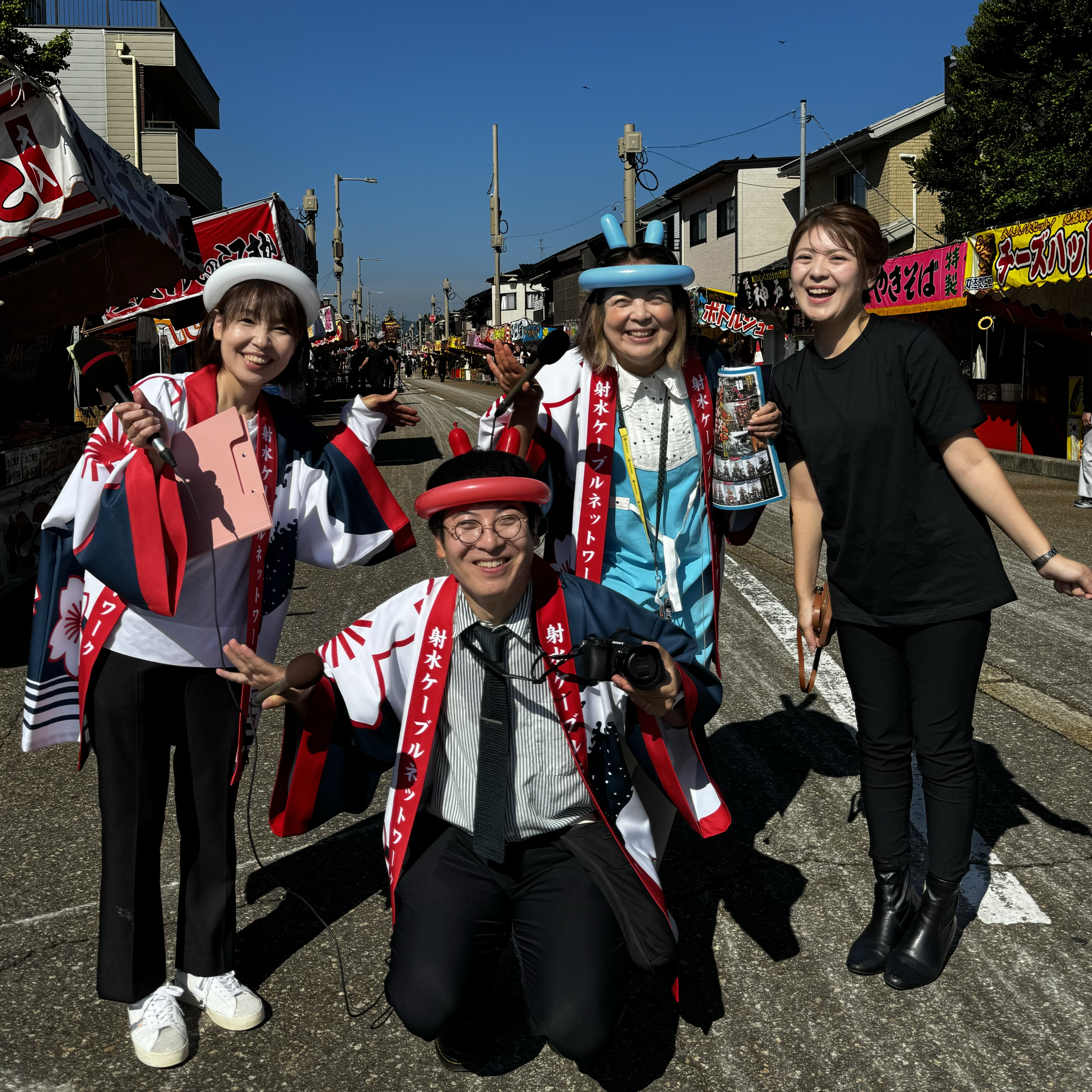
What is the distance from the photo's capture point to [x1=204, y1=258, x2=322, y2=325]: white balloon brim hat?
2.46 metres

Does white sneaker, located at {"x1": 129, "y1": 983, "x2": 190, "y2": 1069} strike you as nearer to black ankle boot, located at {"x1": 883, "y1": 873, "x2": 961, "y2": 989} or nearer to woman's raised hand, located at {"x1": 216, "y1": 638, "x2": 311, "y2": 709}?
woman's raised hand, located at {"x1": 216, "y1": 638, "x2": 311, "y2": 709}

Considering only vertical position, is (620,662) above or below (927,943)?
above

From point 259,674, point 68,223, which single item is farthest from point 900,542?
point 68,223

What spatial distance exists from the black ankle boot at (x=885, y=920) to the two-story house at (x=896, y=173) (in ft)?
79.7

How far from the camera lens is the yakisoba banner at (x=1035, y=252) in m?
11.5

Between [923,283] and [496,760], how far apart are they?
14.6 m

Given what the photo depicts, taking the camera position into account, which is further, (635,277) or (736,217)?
(736,217)

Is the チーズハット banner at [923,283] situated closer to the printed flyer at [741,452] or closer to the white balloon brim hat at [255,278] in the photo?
the printed flyer at [741,452]

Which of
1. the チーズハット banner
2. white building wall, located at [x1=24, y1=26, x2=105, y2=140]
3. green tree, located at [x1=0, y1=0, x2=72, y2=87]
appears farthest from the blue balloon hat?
white building wall, located at [x1=24, y1=26, x2=105, y2=140]

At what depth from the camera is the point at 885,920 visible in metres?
2.83

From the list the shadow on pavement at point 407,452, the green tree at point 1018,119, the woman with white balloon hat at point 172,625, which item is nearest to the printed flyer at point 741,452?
the woman with white balloon hat at point 172,625

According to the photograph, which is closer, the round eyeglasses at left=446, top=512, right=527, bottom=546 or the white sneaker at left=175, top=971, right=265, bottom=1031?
the round eyeglasses at left=446, top=512, right=527, bottom=546

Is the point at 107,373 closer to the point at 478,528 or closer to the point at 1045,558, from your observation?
the point at 478,528

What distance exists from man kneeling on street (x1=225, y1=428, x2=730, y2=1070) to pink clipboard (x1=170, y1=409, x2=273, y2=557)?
1.06ft
